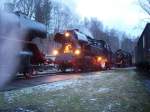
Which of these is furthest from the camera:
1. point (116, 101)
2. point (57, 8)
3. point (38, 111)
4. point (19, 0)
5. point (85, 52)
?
point (57, 8)

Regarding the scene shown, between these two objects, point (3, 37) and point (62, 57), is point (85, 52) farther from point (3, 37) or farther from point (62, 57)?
point (3, 37)

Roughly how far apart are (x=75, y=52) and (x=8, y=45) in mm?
13262

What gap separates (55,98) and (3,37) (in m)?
7.41

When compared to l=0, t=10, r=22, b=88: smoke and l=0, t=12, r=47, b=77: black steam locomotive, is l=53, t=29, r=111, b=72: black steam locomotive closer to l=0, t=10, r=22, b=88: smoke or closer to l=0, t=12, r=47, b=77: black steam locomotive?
l=0, t=12, r=47, b=77: black steam locomotive

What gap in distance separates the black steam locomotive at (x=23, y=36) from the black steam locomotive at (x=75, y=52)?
7.91 metres

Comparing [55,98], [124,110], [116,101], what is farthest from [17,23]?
[124,110]

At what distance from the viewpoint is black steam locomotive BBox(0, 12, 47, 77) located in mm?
17145

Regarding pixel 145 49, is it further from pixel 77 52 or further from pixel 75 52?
pixel 75 52

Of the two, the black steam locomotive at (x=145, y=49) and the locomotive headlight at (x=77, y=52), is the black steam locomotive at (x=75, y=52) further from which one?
the black steam locomotive at (x=145, y=49)

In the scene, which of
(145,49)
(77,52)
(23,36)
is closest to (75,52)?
(77,52)

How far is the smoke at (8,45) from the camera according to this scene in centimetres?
1673

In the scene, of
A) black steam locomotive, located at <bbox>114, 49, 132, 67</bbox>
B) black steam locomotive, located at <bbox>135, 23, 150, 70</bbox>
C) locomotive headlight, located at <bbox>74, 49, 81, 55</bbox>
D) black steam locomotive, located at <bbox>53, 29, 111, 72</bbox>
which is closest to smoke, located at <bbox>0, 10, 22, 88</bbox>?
black steam locomotive, located at <bbox>135, 23, 150, 70</bbox>

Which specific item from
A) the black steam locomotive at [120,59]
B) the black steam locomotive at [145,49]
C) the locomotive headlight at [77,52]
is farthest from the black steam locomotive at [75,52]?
the black steam locomotive at [120,59]

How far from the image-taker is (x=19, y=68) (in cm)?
1817
